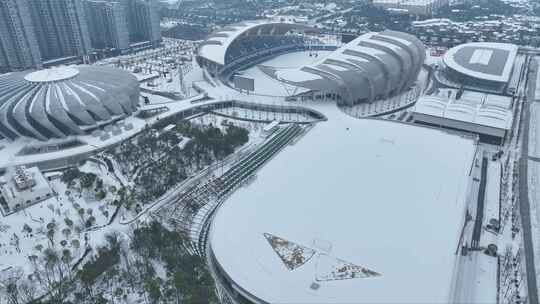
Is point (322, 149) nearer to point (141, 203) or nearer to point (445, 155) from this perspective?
point (445, 155)

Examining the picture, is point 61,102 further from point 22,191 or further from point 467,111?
point 467,111

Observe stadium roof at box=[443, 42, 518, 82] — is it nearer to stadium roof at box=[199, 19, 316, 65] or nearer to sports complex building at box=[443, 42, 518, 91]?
sports complex building at box=[443, 42, 518, 91]

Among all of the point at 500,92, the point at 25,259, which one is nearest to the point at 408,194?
the point at 25,259

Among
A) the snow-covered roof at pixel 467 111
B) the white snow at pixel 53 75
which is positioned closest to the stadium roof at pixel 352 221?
the snow-covered roof at pixel 467 111

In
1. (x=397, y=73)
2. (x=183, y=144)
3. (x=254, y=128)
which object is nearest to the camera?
(x=183, y=144)

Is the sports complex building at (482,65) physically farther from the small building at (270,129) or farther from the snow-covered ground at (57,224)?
the snow-covered ground at (57,224)

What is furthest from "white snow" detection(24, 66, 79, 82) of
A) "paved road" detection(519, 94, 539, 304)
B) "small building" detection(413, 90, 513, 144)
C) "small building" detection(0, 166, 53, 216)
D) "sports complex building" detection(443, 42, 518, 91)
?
"sports complex building" detection(443, 42, 518, 91)
